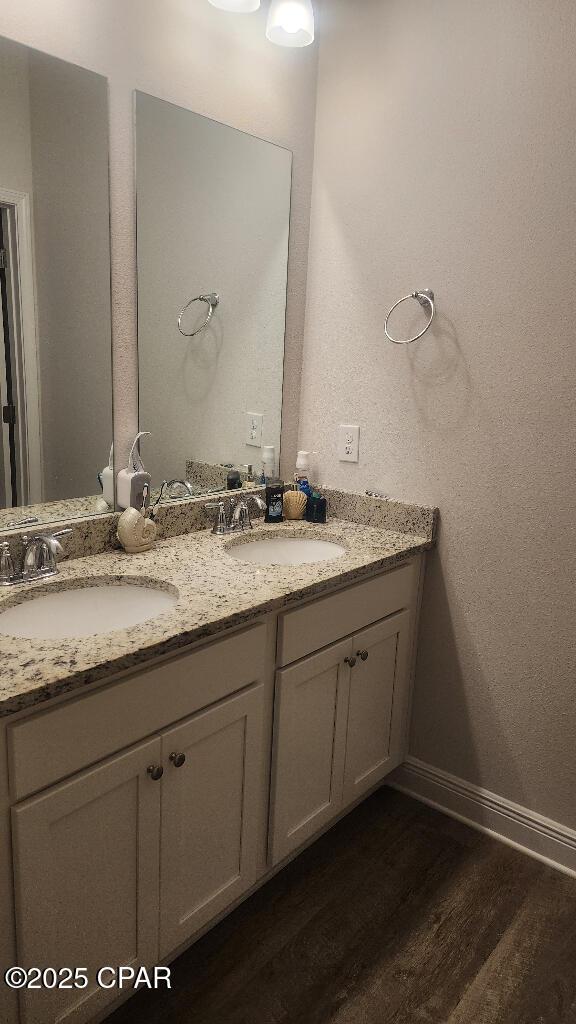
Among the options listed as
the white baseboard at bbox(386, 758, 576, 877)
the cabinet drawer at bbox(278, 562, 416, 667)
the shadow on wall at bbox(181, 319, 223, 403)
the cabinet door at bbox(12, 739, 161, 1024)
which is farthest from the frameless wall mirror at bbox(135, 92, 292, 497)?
the white baseboard at bbox(386, 758, 576, 877)

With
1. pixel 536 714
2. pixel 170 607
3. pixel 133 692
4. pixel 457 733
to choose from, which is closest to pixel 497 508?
pixel 536 714

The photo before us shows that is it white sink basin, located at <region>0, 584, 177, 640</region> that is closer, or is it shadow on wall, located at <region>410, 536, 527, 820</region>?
white sink basin, located at <region>0, 584, 177, 640</region>

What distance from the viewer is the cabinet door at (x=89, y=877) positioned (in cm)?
114

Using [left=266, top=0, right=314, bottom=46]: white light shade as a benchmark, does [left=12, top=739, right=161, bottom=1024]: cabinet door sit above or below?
below

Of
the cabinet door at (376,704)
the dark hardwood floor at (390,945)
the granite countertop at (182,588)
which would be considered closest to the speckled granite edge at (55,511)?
the granite countertop at (182,588)

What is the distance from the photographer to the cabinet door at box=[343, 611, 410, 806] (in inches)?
74.0

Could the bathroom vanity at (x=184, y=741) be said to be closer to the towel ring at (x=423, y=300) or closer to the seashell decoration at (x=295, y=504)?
the seashell decoration at (x=295, y=504)

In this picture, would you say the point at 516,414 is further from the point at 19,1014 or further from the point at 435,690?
the point at 19,1014

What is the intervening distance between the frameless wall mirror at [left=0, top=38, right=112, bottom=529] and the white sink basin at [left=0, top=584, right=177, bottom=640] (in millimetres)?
222

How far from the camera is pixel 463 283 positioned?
1.87 m

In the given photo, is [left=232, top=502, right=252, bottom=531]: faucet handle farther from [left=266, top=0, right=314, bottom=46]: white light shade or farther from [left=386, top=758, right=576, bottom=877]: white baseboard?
[left=266, top=0, right=314, bottom=46]: white light shade

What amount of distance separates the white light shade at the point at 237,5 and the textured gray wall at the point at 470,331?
416mm

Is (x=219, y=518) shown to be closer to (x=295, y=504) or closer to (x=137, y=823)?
(x=295, y=504)

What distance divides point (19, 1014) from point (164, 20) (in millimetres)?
2108
